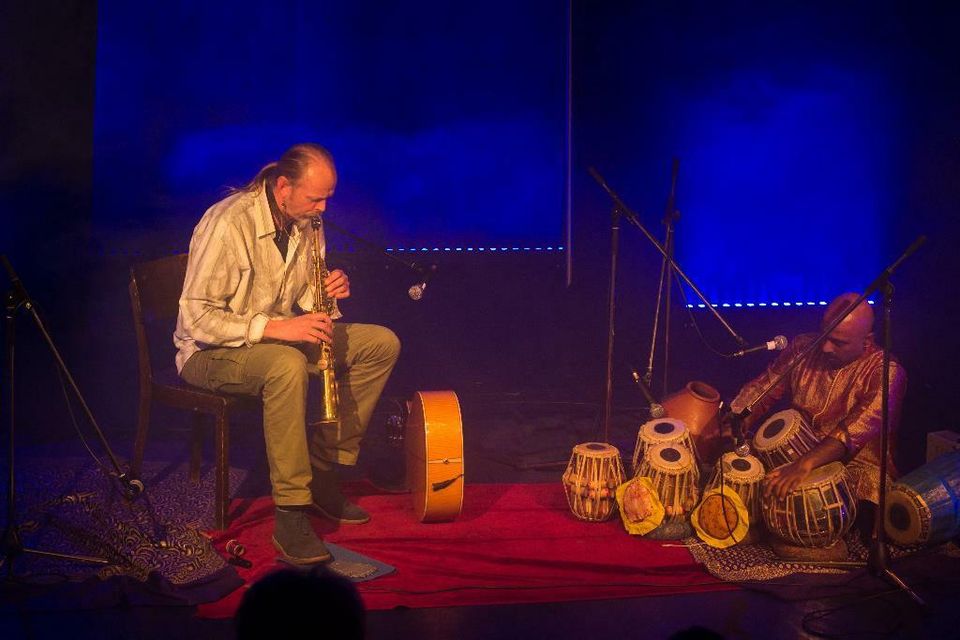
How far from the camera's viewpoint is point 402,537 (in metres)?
4.57

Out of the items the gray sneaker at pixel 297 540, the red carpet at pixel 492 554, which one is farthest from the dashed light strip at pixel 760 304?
the gray sneaker at pixel 297 540

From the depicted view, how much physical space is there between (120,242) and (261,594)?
17.1 feet

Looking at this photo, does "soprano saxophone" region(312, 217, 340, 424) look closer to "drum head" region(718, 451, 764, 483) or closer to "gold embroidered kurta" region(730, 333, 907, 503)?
"drum head" region(718, 451, 764, 483)

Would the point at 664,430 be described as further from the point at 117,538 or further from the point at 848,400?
the point at 117,538

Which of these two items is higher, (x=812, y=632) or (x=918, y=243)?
(x=918, y=243)

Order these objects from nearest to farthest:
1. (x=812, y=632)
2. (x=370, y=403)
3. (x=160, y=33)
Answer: (x=812, y=632) → (x=370, y=403) → (x=160, y=33)

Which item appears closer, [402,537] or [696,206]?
[402,537]

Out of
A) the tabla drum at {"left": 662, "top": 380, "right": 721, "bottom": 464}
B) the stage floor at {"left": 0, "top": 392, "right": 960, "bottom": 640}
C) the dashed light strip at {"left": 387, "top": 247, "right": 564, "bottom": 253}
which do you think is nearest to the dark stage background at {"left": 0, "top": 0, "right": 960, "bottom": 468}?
the dashed light strip at {"left": 387, "top": 247, "right": 564, "bottom": 253}

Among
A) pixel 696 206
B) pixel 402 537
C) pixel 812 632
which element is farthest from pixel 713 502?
pixel 696 206

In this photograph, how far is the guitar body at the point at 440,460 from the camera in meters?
4.61

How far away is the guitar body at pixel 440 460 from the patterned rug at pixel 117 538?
954 millimetres

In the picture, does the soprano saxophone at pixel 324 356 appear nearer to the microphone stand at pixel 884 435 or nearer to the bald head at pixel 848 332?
the microphone stand at pixel 884 435

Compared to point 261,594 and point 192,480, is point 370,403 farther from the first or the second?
point 261,594

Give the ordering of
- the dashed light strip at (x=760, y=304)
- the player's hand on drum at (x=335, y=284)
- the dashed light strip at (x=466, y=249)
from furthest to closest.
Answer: the dashed light strip at (x=760, y=304) < the dashed light strip at (x=466, y=249) < the player's hand on drum at (x=335, y=284)
